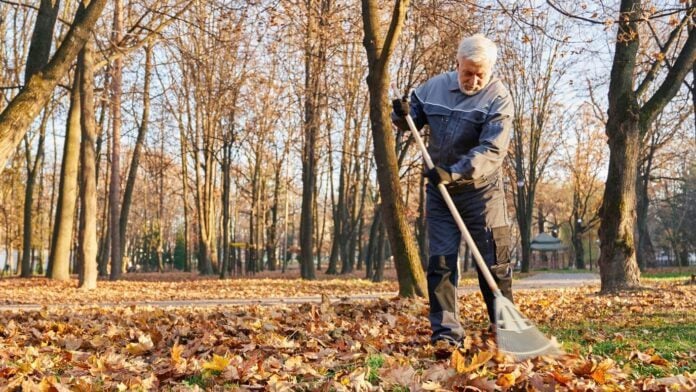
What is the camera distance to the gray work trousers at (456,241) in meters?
4.79

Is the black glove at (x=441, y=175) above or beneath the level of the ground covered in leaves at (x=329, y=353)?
above

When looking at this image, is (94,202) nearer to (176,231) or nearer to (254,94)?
(254,94)

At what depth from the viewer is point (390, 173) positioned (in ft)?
31.6

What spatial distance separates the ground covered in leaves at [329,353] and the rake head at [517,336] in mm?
121

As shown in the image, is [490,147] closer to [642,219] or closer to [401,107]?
[401,107]

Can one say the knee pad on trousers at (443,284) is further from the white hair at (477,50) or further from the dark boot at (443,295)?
the white hair at (477,50)

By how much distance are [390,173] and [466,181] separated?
16.3 ft

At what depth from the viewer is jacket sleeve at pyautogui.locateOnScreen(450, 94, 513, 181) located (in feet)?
14.8

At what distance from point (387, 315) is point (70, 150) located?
15.9 m

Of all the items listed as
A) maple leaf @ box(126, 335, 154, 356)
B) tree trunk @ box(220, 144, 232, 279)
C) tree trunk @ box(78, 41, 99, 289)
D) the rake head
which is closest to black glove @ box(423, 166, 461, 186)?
the rake head

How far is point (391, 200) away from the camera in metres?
9.48

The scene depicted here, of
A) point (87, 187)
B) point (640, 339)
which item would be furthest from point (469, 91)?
point (87, 187)

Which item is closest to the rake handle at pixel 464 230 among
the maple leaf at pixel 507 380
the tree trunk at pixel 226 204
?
the maple leaf at pixel 507 380

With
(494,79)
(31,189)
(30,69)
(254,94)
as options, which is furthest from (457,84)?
(31,189)
